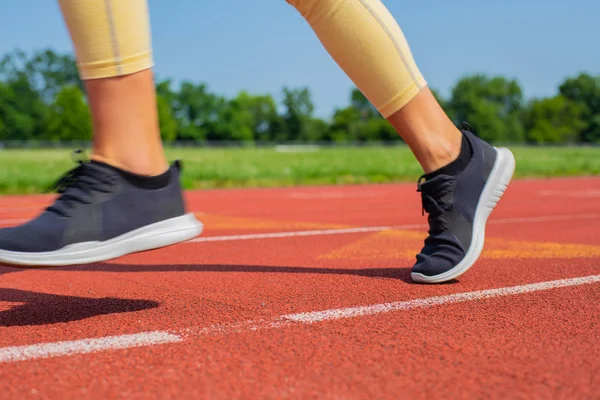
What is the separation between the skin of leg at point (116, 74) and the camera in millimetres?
1896

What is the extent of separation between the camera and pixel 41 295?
2.34m

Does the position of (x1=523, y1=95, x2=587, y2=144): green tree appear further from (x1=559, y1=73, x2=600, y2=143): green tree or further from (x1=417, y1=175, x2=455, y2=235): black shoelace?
(x1=417, y1=175, x2=455, y2=235): black shoelace

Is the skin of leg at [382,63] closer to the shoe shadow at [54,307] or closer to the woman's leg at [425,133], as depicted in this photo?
the woman's leg at [425,133]

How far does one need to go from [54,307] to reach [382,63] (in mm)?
1279

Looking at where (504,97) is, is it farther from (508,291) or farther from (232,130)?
(508,291)

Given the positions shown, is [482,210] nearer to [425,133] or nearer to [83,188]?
[425,133]

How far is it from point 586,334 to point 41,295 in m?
1.68

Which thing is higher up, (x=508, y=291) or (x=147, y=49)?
(x=147, y=49)

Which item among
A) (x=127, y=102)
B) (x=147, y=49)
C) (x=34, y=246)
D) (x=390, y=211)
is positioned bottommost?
(x=390, y=211)

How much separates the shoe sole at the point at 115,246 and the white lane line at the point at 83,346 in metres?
0.25

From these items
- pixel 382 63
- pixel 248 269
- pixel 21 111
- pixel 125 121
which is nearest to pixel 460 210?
pixel 382 63

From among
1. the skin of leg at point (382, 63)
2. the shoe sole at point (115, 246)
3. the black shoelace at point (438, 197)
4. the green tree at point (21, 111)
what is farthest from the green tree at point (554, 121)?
the shoe sole at point (115, 246)

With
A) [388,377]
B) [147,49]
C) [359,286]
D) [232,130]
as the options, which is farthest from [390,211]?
[232,130]

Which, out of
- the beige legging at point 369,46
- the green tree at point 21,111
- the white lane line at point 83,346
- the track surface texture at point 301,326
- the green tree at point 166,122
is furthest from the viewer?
the green tree at point 166,122
